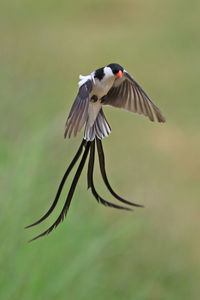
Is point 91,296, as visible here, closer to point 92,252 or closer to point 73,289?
point 73,289

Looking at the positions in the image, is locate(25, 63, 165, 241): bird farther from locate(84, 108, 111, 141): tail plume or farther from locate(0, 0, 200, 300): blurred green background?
locate(0, 0, 200, 300): blurred green background

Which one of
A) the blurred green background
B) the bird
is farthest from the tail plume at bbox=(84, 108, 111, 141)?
the blurred green background

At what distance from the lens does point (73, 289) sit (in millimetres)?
1375

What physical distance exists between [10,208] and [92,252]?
29 cm

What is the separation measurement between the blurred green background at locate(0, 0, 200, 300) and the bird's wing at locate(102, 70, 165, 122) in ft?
0.55

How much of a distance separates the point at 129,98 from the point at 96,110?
0.10ft

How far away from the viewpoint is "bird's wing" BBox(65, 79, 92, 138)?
30 cm

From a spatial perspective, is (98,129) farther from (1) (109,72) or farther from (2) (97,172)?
(2) (97,172)

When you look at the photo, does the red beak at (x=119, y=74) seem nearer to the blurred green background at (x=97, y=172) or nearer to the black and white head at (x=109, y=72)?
the black and white head at (x=109, y=72)

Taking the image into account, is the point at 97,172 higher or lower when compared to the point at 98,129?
higher

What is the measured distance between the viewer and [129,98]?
0.35 meters

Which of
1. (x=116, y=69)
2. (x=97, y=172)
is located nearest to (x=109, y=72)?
(x=116, y=69)

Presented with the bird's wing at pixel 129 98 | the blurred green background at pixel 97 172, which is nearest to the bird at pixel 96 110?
the bird's wing at pixel 129 98

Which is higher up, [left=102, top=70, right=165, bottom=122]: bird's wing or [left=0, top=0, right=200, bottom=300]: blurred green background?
[left=0, top=0, right=200, bottom=300]: blurred green background
